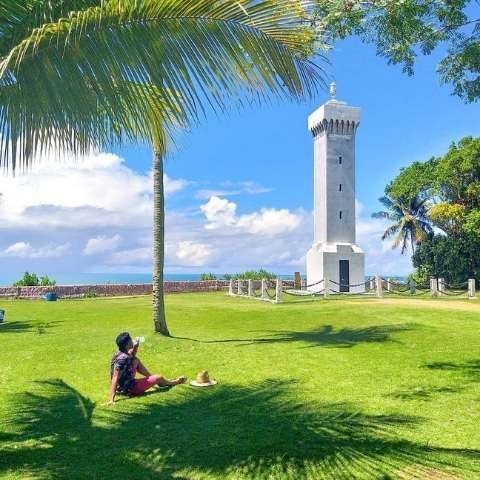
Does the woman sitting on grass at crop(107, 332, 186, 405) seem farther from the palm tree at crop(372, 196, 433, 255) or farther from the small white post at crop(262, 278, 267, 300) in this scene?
the palm tree at crop(372, 196, 433, 255)

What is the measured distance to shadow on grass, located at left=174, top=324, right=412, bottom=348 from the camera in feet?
39.5

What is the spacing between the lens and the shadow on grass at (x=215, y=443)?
4871mm

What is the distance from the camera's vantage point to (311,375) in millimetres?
8781

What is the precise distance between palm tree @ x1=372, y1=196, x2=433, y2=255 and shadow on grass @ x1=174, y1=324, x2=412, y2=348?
104 ft

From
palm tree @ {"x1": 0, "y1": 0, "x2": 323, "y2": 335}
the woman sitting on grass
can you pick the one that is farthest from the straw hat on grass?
palm tree @ {"x1": 0, "y1": 0, "x2": 323, "y2": 335}

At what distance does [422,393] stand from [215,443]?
3458mm

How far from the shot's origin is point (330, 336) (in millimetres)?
13031

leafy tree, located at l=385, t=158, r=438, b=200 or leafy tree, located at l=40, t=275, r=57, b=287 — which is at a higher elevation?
leafy tree, located at l=385, t=158, r=438, b=200

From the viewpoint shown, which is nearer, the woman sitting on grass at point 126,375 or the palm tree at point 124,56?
the palm tree at point 124,56

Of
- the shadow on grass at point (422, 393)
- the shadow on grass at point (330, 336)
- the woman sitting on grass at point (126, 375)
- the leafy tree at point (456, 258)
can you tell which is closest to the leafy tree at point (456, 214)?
the leafy tree at point (456, 258)

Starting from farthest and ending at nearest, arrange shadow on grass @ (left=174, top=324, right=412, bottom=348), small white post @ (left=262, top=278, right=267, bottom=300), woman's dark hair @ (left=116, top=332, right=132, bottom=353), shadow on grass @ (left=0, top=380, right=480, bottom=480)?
small white post @ (left=262, top=278, right=267, bottom=300) < shadow on grass @ (left=174, top=324, right=412, bottom=348) < woman's dark hair @ (left=116, top=332, right=132, bottom=353) < shadow on grass @ (left=0, top=380, right=480, bottom=480)

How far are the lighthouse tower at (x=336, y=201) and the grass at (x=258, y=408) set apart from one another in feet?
76.0

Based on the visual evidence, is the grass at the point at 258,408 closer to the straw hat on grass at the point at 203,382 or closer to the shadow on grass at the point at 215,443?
the shadow on grass at the point at 215,443

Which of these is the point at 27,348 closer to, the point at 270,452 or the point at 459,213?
the point at 270,452
